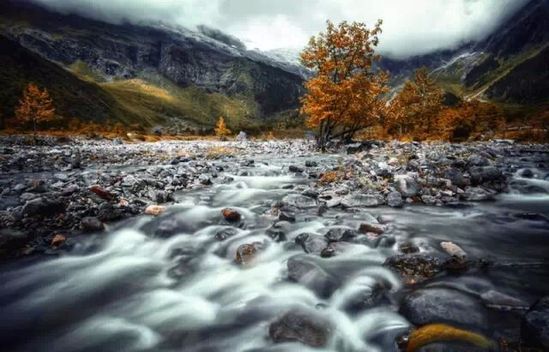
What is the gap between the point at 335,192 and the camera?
11352mm

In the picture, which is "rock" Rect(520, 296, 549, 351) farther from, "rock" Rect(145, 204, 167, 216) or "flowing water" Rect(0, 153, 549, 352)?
"rock" Rect(145, 204, 167, 216)

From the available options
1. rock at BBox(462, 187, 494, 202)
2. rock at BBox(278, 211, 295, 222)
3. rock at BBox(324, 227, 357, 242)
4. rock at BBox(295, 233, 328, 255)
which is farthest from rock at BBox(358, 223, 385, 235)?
rock at BBox(462, 187, 494, 202)

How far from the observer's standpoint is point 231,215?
30.3 feet

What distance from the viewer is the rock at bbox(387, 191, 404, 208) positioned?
10463 millimetres

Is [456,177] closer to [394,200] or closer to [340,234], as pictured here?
[394,200]

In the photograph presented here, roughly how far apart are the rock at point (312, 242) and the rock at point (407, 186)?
5009 millimetres

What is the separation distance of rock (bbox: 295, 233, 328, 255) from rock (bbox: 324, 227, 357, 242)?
0.19 m

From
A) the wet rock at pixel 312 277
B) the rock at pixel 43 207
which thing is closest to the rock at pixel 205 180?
the rock at pixel 43 207

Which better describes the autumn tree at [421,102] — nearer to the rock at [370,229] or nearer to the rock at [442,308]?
the rock at [370,229]

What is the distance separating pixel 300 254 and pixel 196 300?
2.28 m

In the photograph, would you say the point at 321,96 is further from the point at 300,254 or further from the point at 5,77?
the point at 5,77

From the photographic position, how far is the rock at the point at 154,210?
9609mm

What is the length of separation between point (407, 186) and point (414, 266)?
5772mm

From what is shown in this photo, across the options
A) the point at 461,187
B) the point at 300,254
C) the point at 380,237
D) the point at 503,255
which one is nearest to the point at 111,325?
the point at 300,254
